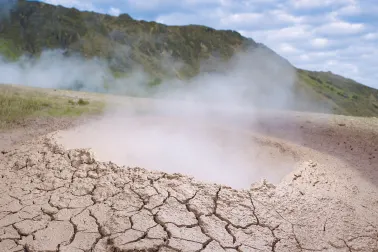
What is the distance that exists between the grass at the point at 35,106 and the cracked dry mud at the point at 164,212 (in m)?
2.75

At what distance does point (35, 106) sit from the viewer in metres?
7.05

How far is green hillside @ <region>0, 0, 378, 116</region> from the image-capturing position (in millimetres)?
33719

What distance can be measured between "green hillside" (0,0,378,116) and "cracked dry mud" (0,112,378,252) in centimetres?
2882

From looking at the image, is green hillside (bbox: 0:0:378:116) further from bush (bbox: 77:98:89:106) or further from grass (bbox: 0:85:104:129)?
bush (bbox: 77:98:89:106)

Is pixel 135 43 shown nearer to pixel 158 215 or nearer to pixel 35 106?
pixel 35 106

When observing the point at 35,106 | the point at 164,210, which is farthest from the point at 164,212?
the point at 35,106

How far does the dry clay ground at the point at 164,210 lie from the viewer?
276 centimetres

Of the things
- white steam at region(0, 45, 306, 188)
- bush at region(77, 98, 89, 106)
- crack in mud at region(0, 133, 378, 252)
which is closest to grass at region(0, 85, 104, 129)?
bush at region(77, 98, 89, 106)

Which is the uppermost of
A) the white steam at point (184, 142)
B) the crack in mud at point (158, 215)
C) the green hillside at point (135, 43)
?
the green hillside at point (135, 43)

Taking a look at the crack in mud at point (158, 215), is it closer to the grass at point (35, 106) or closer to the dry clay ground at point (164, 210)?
the dry clay ground at point (164, 210)

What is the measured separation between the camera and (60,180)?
356cm

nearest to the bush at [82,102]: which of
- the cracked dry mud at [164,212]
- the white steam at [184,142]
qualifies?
the white steam at [184,142]

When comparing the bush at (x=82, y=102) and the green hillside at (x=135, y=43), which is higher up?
the green hillside at (x=135, y=43)

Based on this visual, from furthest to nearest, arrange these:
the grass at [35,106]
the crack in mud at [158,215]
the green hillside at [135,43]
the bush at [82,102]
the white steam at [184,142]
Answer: the green hillside at [135,43], the bush at [82,102], the grass at [35,106], the white steam at [184,142], the crack in mud at [158,215]
